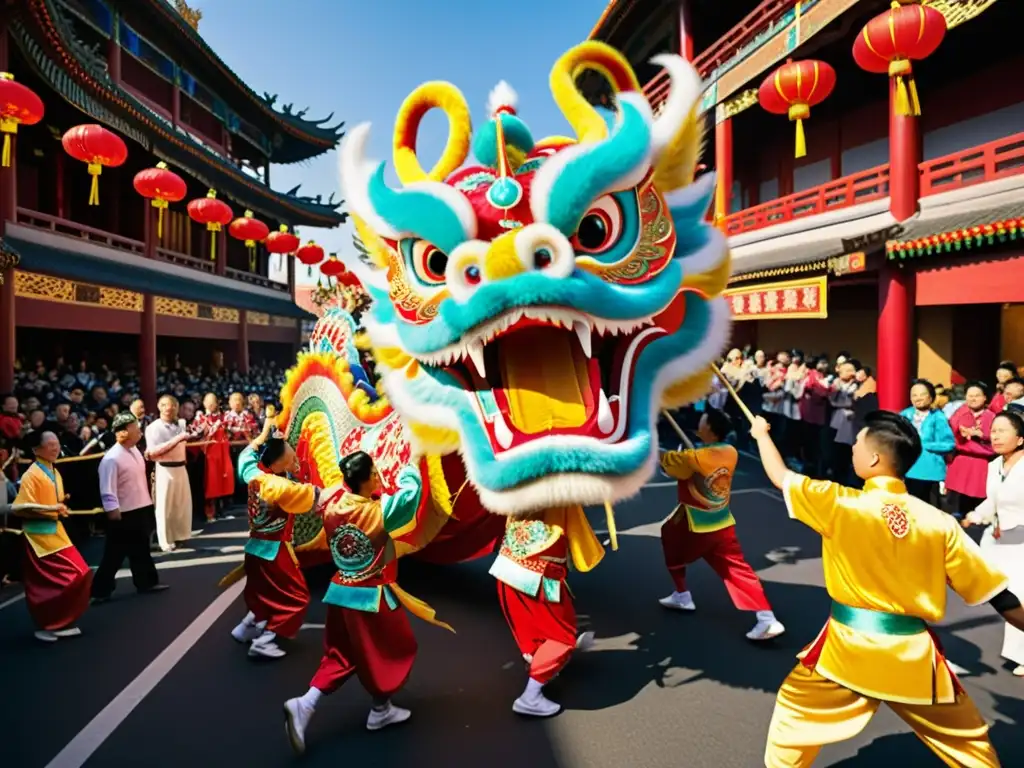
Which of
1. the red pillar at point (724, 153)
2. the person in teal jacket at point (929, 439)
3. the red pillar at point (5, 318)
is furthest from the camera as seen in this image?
the red pillar at point (724, 153)

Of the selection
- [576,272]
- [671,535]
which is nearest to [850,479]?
[671,535]

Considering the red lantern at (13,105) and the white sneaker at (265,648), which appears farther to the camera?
the red lantern at (13,105)

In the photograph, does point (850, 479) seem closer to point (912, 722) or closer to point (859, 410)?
point (859, 410)

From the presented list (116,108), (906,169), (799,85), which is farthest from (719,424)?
(116,108)

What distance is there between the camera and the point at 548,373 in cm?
265

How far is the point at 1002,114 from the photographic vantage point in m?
8.38

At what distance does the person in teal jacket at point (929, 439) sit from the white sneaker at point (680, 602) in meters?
2.65

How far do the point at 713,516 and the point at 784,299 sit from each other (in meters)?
6.33

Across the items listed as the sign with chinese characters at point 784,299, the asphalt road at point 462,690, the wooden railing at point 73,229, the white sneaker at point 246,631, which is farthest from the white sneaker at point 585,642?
the wooden railing at point 73,229

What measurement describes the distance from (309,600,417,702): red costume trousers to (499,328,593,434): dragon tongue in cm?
92

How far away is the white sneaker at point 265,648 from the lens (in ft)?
10.7

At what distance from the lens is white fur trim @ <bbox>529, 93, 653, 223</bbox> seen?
2.49m

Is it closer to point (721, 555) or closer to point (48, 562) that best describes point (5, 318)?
point (48, 562)

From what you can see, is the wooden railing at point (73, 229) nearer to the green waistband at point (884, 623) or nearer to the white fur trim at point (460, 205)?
the white fur trim at point (460, 205)
